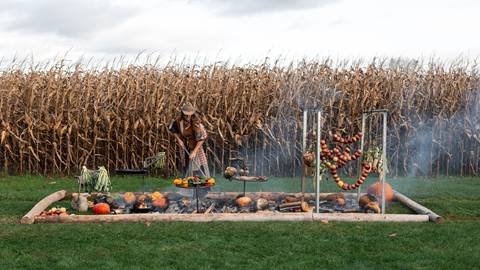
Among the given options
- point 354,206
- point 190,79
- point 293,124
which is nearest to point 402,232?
point 354,206

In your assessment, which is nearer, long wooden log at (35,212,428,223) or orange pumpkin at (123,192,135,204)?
long wooden log at (35,212,428,223)

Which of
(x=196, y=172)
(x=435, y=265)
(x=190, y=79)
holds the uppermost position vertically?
(x=190, y=79)

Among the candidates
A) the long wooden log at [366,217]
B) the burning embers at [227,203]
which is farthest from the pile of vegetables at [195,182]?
the long wooden log at [366,217]

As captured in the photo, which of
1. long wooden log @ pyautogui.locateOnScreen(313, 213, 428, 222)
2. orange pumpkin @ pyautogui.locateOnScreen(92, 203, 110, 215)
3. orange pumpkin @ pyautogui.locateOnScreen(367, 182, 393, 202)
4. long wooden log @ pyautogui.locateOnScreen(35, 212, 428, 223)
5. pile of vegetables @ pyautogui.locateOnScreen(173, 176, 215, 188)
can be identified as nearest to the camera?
long wooden log @ pyautogui.locateOnScreen(35, 212, 428, 223)

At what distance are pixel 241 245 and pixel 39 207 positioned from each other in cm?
381

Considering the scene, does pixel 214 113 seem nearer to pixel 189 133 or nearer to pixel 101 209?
pixel 189 133

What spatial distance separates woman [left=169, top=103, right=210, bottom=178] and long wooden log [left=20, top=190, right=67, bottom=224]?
86.1 inches

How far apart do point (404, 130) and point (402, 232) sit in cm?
888

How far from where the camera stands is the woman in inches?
422

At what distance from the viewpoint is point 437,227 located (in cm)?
897

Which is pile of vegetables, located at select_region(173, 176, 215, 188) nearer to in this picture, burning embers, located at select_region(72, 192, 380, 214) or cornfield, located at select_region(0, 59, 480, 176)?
burning embers, located at select_region(72, 192, 380, 214)

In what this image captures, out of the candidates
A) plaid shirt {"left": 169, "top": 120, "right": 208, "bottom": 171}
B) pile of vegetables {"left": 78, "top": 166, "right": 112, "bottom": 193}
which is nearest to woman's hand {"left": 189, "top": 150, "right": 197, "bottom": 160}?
plaid shirt {"left": 169, "top": 120, "right": 208, "bottom": 171}

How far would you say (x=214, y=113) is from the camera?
16.1 m

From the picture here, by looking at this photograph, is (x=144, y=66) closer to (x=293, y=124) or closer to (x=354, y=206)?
(x=293, y=124)
